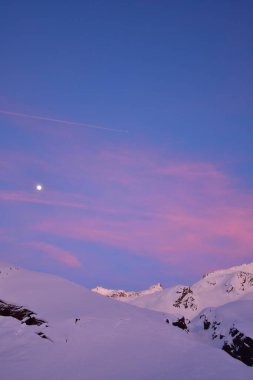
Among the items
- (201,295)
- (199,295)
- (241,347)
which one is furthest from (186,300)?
(241,347)

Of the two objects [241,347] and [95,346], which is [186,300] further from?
[95,346]

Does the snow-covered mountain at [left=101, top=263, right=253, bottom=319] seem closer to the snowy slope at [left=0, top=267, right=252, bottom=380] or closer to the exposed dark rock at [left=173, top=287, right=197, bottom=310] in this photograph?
the exposed dark rock at [left=173, top=287, right=197, bottom=310]

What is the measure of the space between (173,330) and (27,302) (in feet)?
23.5

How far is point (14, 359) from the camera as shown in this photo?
1484 centimetres

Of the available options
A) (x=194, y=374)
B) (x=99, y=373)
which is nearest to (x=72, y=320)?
(x=99, y=373)

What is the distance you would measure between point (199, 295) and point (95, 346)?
110m

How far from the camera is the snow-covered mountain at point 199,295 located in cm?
10806

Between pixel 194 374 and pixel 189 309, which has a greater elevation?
pixel 189 309

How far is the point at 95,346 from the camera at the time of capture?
52.4ft

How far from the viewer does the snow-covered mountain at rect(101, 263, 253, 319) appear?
10806 cm

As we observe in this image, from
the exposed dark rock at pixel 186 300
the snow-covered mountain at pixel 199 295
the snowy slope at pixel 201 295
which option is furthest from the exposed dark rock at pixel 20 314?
the exposed dark rock at pixel 186 300

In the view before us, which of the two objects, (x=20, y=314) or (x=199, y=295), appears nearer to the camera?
(x=20, y=314)

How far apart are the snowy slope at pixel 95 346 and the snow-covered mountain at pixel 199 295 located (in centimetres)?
8509

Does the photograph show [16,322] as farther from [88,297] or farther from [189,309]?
[189,309]
